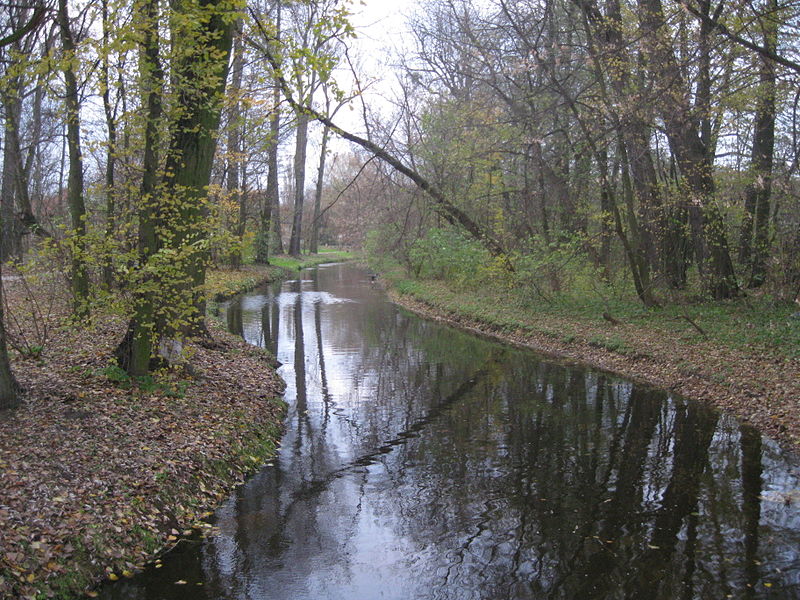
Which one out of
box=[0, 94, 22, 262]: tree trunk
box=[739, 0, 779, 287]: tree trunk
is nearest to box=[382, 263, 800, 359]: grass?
box=[739, 0, 779, 287]: tree trunk

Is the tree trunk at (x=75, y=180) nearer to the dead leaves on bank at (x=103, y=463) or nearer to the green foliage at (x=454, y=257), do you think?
the dead leaves on bank at (x=103, y=463)

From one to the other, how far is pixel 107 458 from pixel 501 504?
4074mm

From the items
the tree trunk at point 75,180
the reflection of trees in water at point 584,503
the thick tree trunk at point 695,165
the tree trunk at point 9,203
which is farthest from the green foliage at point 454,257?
the tree trunk at point 9,203

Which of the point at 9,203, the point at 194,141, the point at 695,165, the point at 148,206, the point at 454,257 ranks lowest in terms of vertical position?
the point at 454,257

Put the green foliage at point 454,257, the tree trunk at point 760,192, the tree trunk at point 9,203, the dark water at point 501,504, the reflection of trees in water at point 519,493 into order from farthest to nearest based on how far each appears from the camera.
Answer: the green foliage at point 454,257 < the tree trunk at point 760,192 < the tree trunk at point 9,203 < the reflection of trees in water at point 519,493 < the dark water at point 501,504

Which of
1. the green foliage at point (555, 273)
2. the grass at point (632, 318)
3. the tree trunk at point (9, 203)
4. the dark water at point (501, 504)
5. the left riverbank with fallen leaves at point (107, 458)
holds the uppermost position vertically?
the tree trunk at point (9, 203)

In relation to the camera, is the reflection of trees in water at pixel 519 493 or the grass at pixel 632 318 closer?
the reflection of trees in water at pixel 519 493

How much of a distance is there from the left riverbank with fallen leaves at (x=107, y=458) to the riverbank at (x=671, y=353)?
23.2 feet

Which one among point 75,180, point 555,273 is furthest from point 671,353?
point 75,180

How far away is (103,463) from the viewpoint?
239 inches

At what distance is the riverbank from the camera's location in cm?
952

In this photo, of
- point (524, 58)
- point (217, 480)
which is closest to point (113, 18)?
point (217, 480)

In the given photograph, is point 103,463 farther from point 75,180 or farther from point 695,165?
point 695,165

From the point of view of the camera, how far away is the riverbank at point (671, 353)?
9525mm
